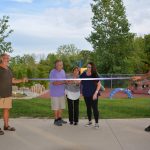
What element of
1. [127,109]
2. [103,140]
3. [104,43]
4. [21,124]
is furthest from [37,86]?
[103,140]

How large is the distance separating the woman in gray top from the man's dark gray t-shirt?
1.71 metres

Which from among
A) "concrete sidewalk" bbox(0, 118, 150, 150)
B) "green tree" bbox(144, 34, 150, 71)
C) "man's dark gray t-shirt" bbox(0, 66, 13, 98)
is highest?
"green tree" bbox(144, 34, 150, 71)

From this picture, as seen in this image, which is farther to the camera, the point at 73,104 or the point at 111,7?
the point at 111,7

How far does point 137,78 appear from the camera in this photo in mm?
9242

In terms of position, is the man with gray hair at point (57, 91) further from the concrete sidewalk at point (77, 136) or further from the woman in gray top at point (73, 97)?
the concrete sidewalk at point (77, 136)

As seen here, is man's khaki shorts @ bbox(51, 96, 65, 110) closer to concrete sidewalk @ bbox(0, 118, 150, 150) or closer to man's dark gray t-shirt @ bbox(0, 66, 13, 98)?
concrete sidewalk @ bbox(0, 118, 150, 150)

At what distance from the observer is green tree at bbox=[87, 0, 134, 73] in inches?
1919

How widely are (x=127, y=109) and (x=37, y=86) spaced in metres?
23.4

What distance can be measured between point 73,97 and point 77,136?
1.82m

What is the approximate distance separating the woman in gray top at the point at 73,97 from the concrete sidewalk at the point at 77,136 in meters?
0.24

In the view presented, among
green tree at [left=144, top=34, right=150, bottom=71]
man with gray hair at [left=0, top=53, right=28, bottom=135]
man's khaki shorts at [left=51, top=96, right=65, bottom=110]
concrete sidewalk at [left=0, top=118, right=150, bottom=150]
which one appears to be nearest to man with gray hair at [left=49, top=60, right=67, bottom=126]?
man's khaki shorts at [left=51, top=96, right=65, bottom=110]

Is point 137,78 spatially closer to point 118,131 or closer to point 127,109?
point 118,131

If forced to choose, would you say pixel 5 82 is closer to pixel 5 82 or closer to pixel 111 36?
pixel 5 82

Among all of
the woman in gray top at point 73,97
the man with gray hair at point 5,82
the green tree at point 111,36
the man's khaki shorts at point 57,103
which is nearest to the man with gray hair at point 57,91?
the man's khaki shorts at point 57,103
